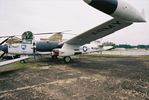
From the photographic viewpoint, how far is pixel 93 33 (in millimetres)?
13734

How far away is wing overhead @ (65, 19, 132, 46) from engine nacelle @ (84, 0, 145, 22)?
236cm

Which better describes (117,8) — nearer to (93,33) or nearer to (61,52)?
(93,33)

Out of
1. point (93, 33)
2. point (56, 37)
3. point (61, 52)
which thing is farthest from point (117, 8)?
point (56, 37)

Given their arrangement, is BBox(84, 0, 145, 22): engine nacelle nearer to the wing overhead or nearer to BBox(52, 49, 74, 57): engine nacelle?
the wing overhead

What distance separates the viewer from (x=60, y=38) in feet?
59.1

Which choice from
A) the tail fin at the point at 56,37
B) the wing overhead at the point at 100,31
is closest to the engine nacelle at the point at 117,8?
Result: the wing overhead at the point at 100,31

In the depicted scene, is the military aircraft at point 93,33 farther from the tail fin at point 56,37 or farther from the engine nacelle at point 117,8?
the tail fin at point 56,37

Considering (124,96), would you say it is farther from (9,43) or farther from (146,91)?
(9,43)

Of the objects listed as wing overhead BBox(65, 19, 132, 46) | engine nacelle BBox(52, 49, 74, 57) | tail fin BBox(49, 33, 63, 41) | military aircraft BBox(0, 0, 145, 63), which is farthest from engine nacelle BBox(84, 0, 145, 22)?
tail fin BBox(49, 33, 63, 41)

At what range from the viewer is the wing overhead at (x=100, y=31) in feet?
36.0

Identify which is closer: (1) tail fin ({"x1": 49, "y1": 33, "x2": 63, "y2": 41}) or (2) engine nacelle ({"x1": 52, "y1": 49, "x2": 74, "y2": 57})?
(2) engine nacelle ({"x1": 52, "y1": 49, "x2": 74, "y2": 57})

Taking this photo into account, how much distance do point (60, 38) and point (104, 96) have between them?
41.6 feet

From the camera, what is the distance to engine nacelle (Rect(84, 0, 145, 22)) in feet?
20.2

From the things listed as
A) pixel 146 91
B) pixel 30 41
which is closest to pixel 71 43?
pixel 30 41
